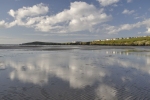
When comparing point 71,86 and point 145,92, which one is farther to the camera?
point 71,86

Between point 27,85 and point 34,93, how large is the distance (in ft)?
7.81

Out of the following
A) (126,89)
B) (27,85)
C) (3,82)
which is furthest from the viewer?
(3,82)

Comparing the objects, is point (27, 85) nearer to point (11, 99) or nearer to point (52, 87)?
point (52, 87)

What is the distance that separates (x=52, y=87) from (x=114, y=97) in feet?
15.3

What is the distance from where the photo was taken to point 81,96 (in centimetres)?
1137

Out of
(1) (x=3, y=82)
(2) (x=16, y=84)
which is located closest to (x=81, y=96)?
(2) (x=16, y=84)

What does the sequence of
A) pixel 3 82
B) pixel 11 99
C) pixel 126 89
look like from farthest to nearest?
1. pixel 3 82
2. pixel 126 89
3. pixel 11 99

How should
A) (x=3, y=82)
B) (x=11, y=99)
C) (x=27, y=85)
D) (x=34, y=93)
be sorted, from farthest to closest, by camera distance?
(x=3, y=82) → (x=27, y=85) → (x=34, y=93) → (x=11, y=99)

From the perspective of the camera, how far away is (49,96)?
11.4 metres

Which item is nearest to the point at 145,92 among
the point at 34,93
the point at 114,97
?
the point at 114,97

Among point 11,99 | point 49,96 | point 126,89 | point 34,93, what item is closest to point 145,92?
point 126,89

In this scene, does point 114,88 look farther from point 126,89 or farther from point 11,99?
point 11,99

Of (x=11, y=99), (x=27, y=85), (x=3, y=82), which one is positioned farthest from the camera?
(x=3, y=82)

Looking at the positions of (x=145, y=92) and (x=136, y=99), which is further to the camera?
(x=145, y=92)
